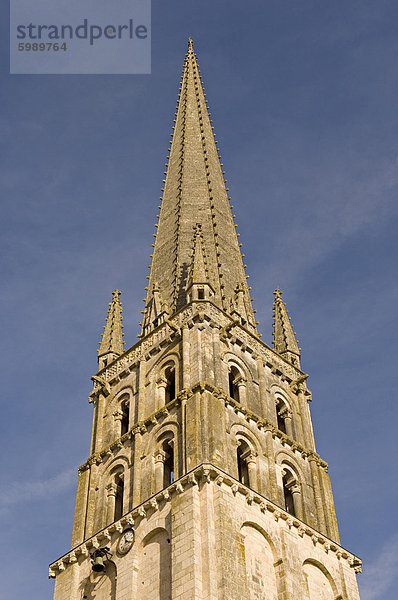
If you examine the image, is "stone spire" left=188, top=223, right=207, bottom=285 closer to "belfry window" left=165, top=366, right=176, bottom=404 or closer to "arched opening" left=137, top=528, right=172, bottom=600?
"belfry window" left=165, top=366, right=176, bottom=404

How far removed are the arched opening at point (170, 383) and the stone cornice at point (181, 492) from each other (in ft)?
21.3

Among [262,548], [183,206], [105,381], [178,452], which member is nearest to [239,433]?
[178,452]

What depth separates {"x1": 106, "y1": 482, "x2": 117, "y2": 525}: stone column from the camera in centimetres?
3697

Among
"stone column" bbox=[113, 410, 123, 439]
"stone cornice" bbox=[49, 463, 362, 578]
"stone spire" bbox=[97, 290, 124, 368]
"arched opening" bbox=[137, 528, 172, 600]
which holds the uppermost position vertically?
"stone spire" bbox=[97, 290, 124, 368]

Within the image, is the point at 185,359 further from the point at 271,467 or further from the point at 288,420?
the point at 288,420

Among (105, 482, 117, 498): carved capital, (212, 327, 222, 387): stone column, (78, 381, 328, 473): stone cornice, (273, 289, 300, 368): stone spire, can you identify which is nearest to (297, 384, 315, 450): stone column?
(78, 381, 328, 473): stone cornice

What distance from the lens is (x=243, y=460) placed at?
3722 cm

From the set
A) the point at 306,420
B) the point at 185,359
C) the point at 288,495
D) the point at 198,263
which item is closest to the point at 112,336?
the point at 198,263

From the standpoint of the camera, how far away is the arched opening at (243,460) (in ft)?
121

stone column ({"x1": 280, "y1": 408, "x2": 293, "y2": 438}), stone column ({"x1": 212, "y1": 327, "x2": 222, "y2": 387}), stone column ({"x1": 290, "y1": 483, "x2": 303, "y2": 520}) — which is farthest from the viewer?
stone column ({"x1": 280, "y1": 408, "x2": 293, "y2": 438})

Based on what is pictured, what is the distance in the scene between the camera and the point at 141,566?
3338cm

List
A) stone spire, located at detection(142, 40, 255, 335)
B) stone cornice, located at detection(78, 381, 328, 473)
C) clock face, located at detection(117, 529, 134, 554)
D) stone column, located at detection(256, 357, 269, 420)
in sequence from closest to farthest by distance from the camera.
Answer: clock face, located at detection(117, 529, 134, 554)
stone cornice, located at detection(78, 381, 328, 473)
stone column, located at detection(256, 357, 269, 420)
stone spire, located at detection(142, 40, 255, 335)

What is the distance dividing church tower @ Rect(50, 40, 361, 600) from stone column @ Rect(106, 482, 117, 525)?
0.04m

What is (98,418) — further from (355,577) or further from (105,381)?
(355,577)
